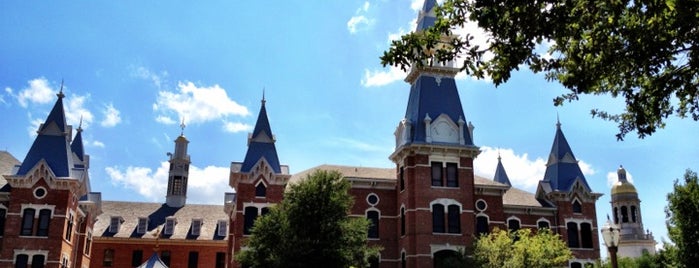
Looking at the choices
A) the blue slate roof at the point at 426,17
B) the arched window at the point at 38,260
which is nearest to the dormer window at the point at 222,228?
the arched window at the point at 38,260

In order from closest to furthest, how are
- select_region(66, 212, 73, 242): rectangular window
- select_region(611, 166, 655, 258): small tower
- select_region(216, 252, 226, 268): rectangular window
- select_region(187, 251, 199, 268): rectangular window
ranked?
select_region(66, 212, 73, 242): rectangular window, select_region(187, 251, 199, 268): rectangular window, select_region(216, 252, 226, 268): rectangular window, select_region(611, 166, 655, 258): small tower

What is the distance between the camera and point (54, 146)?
44.1 metres

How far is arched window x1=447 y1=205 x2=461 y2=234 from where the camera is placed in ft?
143

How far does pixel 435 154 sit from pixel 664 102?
3114cm

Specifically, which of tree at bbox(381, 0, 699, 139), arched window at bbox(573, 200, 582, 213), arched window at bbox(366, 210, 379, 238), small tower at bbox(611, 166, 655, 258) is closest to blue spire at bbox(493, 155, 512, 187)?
arched window at bbox(573, 200, 582, 213)

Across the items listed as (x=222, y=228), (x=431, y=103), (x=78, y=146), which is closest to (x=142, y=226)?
(x=222, y=228)

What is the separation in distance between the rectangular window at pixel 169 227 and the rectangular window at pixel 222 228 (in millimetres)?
4030

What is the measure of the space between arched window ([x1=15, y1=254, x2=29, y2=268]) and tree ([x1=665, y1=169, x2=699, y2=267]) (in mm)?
37234

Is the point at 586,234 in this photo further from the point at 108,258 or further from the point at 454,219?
the point at 108,258

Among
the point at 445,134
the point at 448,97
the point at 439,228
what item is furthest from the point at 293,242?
the point at 448,97

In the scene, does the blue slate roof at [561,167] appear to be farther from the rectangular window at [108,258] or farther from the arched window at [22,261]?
the arched window at [22,261]

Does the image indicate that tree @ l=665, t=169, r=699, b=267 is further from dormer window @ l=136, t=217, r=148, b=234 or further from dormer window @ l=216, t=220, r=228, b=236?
dormer window @ l=136, t=217, r=148, b=234

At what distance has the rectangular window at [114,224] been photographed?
184ft

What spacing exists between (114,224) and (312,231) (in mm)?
28523
